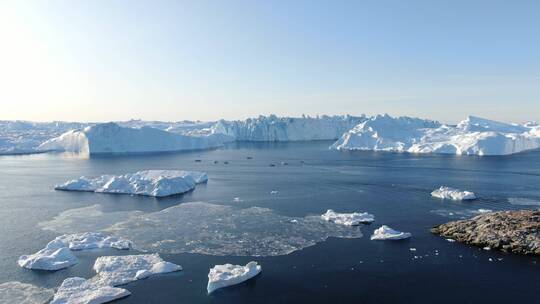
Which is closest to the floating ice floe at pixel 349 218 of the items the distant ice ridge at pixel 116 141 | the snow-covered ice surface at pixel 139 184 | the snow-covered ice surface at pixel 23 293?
the snow-covered ice surface at pixel 139 184

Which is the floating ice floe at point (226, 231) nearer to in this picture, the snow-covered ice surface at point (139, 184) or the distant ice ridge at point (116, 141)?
the snow-covered ice surface at point (139, 184)

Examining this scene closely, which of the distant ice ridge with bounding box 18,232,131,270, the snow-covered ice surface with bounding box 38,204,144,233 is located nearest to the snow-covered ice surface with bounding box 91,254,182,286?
the distant ice ridge with bounding box 18,232,131,270

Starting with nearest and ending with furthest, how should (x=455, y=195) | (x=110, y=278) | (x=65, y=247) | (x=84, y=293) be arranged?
(x=84, y=293) → (x=110, y=278) → (x=65, y=247) → (x=455, y=195)

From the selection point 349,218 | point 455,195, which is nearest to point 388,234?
point 349,218

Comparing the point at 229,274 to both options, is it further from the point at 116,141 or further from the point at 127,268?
the point at 116,141

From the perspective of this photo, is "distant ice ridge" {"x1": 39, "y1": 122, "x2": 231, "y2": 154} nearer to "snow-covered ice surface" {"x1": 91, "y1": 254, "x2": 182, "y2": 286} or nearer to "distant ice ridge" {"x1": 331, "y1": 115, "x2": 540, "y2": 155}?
"distant ice ridge" {"x1": 331, "y1": 115, "x2": 540, "y2": 155}

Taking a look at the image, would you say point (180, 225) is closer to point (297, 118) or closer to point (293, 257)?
point (293, 257)

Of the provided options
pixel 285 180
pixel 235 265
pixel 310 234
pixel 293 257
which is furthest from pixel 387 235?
pixel 285 180
